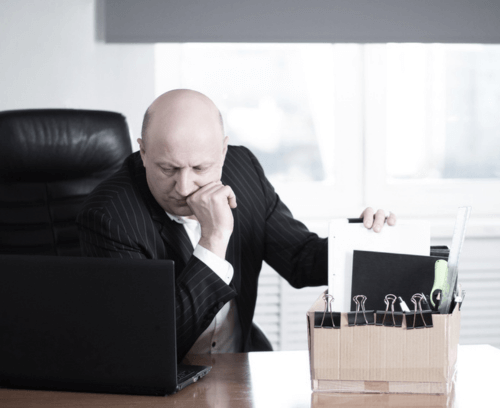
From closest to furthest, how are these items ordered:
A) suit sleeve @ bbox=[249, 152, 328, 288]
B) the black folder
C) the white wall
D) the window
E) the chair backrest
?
the black folder → suit sleeve @ bbox=[249, 152, 328, 288] → the chair backrest → the white wall → the window

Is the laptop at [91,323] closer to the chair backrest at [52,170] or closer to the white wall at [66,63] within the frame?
the chair backrest at [52,170]

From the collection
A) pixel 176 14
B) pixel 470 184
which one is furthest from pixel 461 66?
pixel 176 14

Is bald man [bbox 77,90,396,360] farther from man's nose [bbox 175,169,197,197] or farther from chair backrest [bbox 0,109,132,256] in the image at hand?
chair backrest [bbox 0,109,132,256]

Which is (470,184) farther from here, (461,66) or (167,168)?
(167,168)

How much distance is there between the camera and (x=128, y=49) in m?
2.39

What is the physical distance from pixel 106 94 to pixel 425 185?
4.82 ft

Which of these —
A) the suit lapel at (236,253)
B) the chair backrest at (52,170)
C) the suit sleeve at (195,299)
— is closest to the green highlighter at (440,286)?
the suit sleeve at (195,299)

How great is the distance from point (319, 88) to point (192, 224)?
1.35m

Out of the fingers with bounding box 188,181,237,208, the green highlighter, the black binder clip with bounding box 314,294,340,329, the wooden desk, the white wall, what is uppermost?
the white wall

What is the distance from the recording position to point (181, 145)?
1.28m

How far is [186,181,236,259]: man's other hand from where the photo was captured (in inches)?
48.9

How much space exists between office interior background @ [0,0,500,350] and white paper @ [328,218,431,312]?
4.22ft

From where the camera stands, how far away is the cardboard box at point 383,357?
91 centimetres

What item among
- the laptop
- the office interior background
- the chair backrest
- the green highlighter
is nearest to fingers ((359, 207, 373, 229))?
the green highlighter
